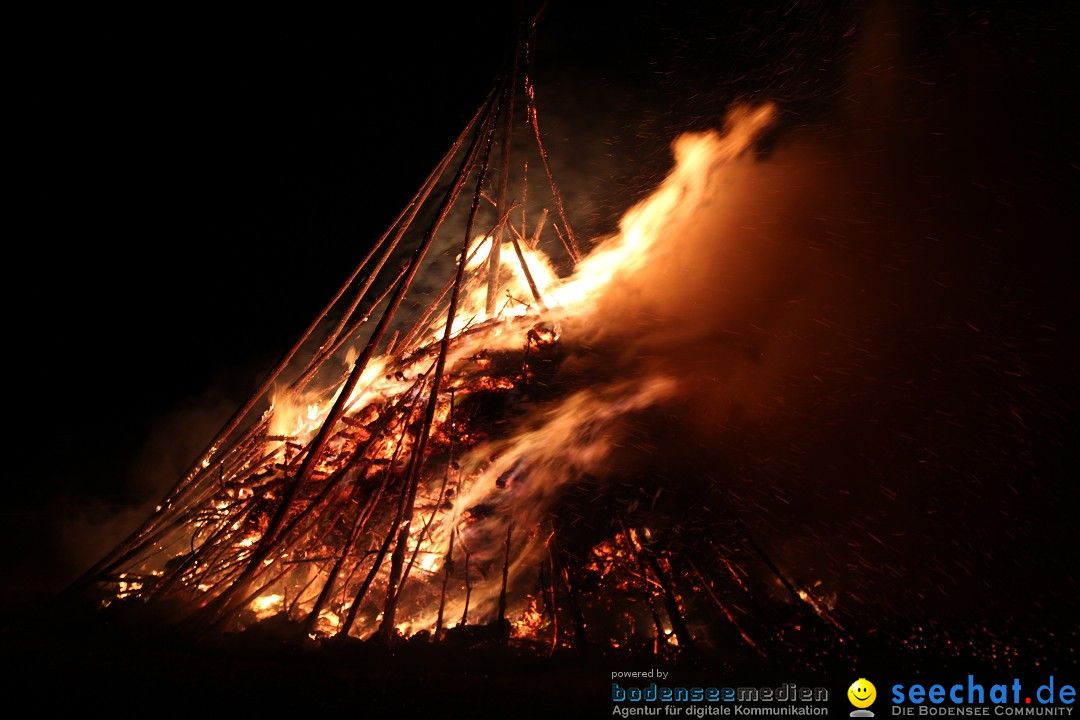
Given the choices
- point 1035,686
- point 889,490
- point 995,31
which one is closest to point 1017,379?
point 889,490

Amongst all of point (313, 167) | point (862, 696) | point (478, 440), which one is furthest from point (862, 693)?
point (313, 167)

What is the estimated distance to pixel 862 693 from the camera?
199 cm

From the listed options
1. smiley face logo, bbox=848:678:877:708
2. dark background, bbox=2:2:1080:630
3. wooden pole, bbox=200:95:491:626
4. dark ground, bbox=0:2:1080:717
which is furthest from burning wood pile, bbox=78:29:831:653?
dark background, bbox=2:2:1080:630

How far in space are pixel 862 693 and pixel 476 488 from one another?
113 inches

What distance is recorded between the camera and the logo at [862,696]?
6.07ft

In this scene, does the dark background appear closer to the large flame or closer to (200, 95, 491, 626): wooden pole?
the large flame

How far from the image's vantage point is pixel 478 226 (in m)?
5.26

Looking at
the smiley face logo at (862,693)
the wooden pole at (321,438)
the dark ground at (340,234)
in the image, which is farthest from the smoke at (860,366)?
the wooden pole at (321,438)

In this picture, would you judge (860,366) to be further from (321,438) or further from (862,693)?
(321,438)

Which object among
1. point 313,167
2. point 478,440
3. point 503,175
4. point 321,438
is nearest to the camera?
point 321,438

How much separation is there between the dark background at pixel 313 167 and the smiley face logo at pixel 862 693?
89.1 inches

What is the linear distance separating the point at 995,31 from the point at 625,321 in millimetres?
3651

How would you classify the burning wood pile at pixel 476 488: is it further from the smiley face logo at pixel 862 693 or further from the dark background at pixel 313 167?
the dark background at pixel 313 167

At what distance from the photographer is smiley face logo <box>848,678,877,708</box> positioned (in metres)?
1.92
